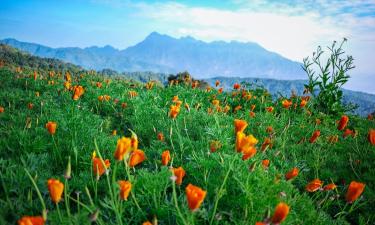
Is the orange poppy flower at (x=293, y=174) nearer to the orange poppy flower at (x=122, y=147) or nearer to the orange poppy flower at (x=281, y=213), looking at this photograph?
the orange poppy flower at (x=281, y=213)

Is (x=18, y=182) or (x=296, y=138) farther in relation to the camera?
(x=296, y=138)

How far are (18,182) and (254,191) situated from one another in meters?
1.99

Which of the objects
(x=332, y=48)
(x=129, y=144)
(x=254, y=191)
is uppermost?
(x=332, y=48)

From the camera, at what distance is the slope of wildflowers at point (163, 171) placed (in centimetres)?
225

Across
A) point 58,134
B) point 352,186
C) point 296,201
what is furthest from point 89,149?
point 352,186

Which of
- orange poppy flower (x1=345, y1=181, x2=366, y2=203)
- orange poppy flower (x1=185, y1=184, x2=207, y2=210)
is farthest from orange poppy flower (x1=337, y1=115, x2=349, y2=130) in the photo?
orange poppy flower (x1=185, y1=184, x2=207, y2=210)

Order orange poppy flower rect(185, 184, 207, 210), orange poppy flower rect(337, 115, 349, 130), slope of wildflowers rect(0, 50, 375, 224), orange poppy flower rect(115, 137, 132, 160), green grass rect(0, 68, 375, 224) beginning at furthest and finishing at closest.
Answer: orange poppy flower rect(337, 115, 349, 130) → green grass rect(0, 68, 375, 224) → slope of wildflowers rect(0, 50, 375, 224) → orange poppy flower rect(115, 137, 132, 160) → orange poppy flower rect(185, 184, 207, 210)

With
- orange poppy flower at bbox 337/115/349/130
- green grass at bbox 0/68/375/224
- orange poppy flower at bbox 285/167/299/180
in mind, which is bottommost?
green grass at bbox 0/68/375/224

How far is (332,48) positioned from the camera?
8.48 meters

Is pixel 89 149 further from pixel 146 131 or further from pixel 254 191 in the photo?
pixel 254 191

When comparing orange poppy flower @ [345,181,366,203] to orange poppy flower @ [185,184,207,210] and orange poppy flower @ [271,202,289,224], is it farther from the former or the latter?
orange poppy flower @ [185,184,207,210]

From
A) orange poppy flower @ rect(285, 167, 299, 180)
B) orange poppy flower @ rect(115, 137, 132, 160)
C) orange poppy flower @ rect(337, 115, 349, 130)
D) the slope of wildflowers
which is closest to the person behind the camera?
orange poppy flower @ rect(115, 137, 132, 160)

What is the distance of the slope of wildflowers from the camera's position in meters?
2.25

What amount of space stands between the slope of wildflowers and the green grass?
0.04 ft
